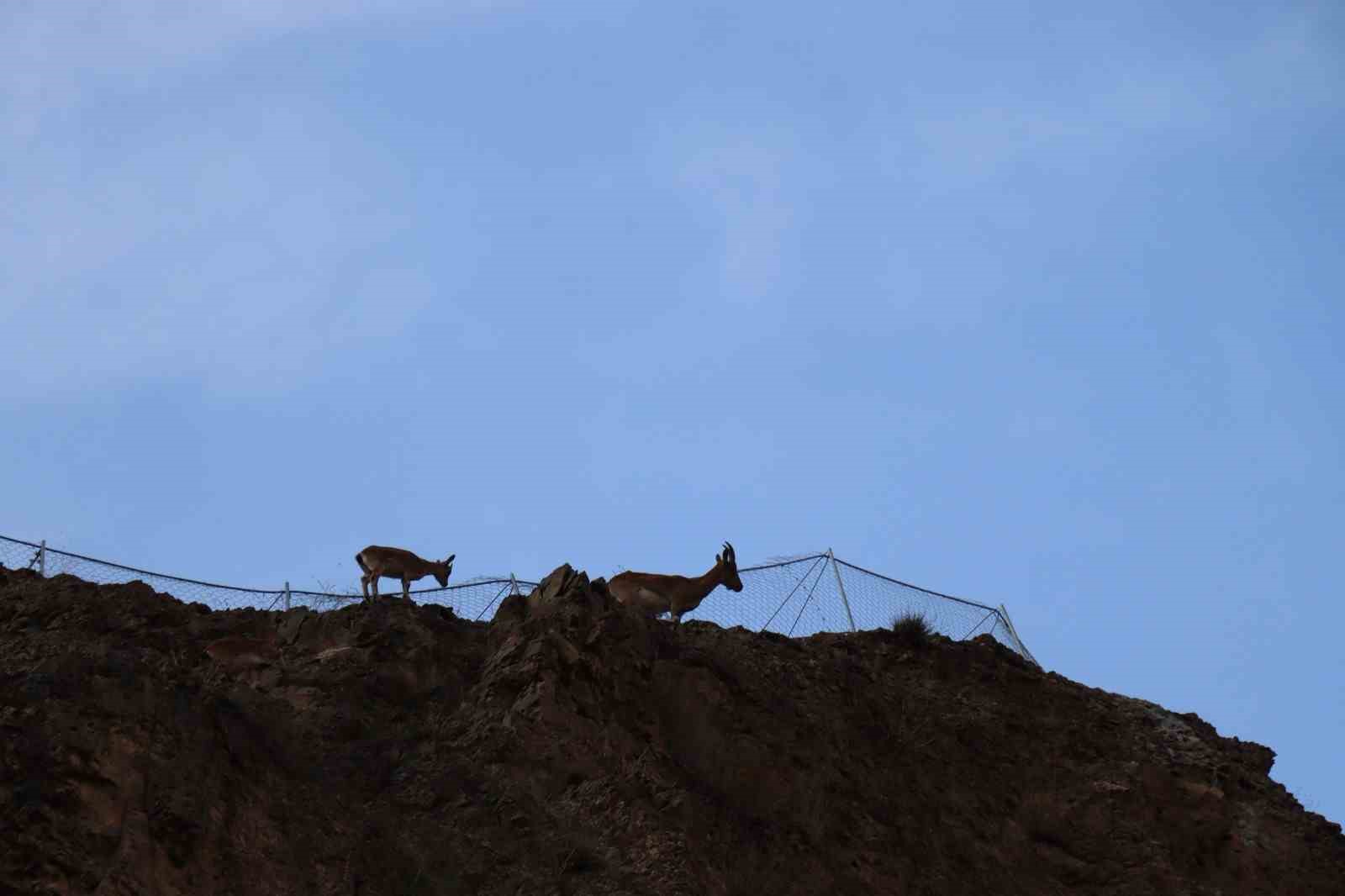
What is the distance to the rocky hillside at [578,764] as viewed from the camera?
13.7m

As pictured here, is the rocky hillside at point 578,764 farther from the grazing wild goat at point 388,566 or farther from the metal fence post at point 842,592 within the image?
the grazing wild goat at point 388,566

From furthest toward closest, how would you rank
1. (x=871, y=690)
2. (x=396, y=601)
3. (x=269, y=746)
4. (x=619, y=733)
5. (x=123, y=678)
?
(x=871, y=690), (x=396, y=601), (x=619, y=733), (x=269, y=746), (x=123, y=678)

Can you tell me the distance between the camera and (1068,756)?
817 inches

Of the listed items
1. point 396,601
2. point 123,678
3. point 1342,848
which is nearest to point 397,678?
point 396,601

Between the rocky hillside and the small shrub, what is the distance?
7.6 inches

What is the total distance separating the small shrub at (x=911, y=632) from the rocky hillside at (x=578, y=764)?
7.6 inches

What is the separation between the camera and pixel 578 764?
16266 mm

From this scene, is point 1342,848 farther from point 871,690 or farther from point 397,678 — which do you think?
point 397,678

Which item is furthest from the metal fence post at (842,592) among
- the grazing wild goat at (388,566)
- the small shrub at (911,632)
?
the grazing wild goat at (388,566)

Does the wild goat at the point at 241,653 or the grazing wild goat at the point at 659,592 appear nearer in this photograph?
the wild goat at the point at 241,653

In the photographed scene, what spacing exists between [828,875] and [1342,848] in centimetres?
789

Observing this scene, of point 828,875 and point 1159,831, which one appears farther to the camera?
point 1159,831

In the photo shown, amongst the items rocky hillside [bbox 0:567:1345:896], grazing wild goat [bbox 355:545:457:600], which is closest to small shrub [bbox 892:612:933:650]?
rocky hillside [bbox 0:567:1345:896]

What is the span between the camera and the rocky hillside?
13.7 metres
